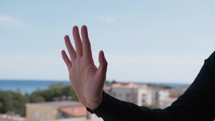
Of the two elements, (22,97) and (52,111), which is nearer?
(52,111)

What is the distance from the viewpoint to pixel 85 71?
0.41 m

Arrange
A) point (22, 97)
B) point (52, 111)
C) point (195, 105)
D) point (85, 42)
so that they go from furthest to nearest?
point (22, 97), point (52, 111), point (195, 105), point (85, 42)

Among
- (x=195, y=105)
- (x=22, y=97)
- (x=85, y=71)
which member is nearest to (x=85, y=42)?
(x=85, y=71)

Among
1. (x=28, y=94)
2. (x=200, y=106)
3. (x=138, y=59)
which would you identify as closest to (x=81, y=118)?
(x=138, y=59)

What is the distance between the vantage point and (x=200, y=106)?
0.56m

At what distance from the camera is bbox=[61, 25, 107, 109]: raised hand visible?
0.40m

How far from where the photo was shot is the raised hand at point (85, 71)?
395mm

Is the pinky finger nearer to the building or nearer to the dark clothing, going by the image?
the dark clothing

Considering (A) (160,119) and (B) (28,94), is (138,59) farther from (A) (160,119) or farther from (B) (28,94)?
(B) (28,94)

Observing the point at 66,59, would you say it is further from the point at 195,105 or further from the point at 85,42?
the point at 195,105

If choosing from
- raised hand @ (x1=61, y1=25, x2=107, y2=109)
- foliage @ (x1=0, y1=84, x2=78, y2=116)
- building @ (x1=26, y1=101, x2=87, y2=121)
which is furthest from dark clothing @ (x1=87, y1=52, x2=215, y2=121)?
foliage @ (x1=0, y1=84, x2=78, y2=116)

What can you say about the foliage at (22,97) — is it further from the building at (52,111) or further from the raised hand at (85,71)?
the raised hand at (85,71)

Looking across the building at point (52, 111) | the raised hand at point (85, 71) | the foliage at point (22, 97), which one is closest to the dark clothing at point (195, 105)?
the raised hand at point (85, 71)

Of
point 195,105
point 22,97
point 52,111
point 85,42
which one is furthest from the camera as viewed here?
point 22,97
